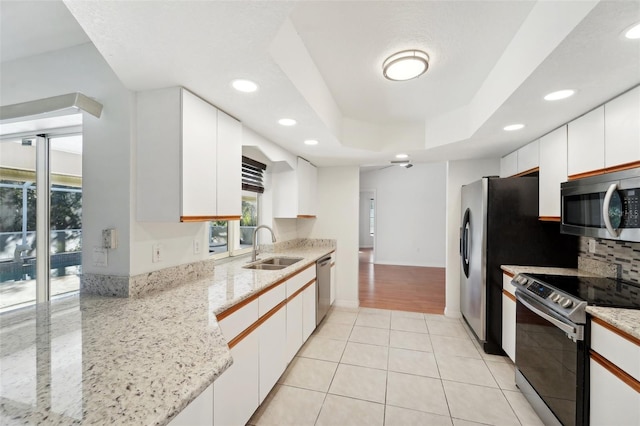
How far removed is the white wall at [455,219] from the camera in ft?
12.1

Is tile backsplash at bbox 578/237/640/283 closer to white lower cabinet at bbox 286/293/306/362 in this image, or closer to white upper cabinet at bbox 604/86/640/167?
white upper cabinet at bbox 604/86/640/167

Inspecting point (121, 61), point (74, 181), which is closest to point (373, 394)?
point (121, 61)

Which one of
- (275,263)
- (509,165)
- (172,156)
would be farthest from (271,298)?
(509,165)

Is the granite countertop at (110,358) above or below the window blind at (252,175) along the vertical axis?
below

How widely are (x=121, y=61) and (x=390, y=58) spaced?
1.60 meters

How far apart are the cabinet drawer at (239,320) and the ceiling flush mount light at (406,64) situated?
1.85 m

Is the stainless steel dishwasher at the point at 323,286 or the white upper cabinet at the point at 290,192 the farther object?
the white upper cabinet at the point at 290,192

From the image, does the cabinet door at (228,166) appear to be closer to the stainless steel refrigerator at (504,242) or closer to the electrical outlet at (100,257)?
the electrical outlet at (100,257)

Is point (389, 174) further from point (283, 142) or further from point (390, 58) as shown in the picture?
point (390, 58)

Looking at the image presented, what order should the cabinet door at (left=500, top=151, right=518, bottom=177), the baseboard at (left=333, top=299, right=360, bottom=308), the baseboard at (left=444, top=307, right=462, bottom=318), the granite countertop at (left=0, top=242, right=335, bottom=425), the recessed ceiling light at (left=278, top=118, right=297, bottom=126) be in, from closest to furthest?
the granite countertop at (left=0, top=242, right=335, bottom=425) → the recessed ceiling light at (left=278, top=118, right=297, bottom=126) → the cabinet door at (left=500, top=151, right=518, bottom=177) → the baseboard at (left=444, top=307, right=462, bottom=318) → the baseboard at (left=333, top=299, right=360, bottom=308)

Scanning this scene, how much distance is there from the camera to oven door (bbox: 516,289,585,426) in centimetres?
150

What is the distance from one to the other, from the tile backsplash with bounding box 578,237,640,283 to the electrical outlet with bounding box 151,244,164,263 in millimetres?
3325

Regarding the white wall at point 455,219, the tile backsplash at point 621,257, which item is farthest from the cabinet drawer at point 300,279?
the tile backsplash at point 621,257

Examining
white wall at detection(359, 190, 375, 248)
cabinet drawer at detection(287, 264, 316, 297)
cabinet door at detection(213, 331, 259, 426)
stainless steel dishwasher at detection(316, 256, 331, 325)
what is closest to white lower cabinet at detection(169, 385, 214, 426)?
cabinet door at detection(213, 331, 259, 426)
